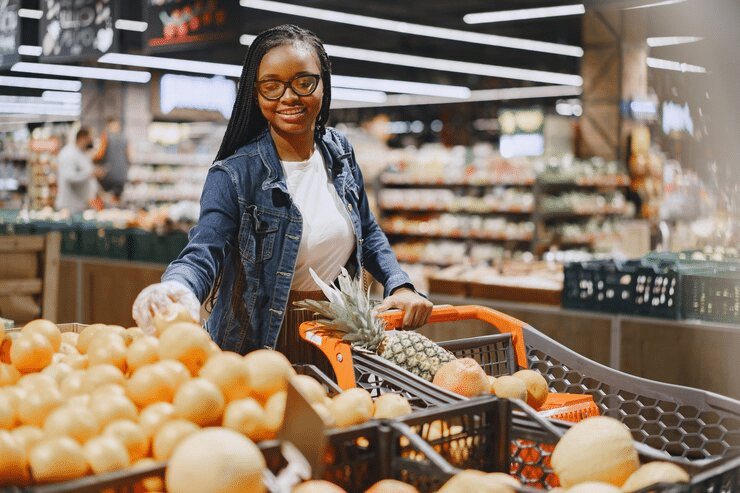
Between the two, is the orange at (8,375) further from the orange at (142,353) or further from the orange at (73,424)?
the orange at (73,424)

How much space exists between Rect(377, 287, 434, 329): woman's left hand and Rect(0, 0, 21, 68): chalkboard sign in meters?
5.37

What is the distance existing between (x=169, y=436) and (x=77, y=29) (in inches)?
245

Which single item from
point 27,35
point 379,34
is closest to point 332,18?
point 27,35

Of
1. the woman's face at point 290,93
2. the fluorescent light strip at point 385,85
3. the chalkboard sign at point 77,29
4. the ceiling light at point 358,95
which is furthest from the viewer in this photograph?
the ceiling light at point 358,95

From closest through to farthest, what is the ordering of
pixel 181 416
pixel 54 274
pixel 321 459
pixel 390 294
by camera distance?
pixel 321 459 → pixel 181 416 → pixel 390 294 → pixel 54 274

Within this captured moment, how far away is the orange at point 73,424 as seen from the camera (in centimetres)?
131

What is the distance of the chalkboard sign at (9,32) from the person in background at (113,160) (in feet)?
19.0

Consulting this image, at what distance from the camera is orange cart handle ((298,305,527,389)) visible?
207 cm

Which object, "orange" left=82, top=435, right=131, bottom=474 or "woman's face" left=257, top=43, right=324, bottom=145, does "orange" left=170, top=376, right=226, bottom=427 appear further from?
"woman's face" left=257, top=43, right=324, bottom=145

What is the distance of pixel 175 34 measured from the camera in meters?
6.57

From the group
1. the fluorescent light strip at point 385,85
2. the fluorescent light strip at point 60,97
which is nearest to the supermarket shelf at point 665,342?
the fluorescent light strip at point 385,85

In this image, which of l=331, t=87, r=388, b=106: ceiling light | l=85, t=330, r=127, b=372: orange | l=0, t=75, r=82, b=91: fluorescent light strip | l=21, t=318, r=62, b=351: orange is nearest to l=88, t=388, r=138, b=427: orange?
l=85, t=330, r=127, b=372: orange

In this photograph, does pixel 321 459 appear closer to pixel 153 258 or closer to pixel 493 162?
pixel 153 258

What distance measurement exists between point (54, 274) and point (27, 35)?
8.21 meters
